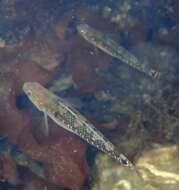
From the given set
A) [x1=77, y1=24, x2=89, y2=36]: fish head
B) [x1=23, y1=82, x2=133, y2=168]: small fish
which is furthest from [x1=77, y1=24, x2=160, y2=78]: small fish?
[x1=23, y1=82, x2=133, y2=168]: small fish

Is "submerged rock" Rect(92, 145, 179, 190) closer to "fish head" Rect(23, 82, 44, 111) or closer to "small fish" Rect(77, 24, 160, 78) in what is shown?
"fish head" Rect(23, 82, 44, 111)

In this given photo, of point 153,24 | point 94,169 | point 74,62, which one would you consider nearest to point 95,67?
point 74,62

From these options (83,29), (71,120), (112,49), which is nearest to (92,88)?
(112,49)

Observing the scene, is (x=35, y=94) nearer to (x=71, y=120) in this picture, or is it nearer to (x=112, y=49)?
(x=71, y=120)

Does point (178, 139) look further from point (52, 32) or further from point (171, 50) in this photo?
point (52, 32)

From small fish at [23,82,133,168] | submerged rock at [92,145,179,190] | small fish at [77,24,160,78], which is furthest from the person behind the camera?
small fish at [77,24,160,78]
